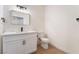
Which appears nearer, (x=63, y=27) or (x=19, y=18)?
(x=19, y=18)

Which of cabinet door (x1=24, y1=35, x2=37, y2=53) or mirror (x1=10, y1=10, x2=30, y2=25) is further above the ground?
mirror (x1=10, y1=10, x2=30, y2=25)

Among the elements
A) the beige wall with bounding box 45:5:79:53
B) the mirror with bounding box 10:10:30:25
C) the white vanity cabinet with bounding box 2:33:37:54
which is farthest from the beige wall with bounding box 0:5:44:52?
the white vanity cabinet with bounding box 2:33:37:54

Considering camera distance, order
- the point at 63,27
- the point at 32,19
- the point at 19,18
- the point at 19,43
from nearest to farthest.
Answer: the point at 19,43
the point at 19,18
the point at 63,27
the point at 32,19

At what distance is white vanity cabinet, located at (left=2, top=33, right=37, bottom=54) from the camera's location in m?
1.85

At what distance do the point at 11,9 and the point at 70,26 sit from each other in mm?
1864

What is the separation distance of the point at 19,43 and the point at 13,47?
0.19 m

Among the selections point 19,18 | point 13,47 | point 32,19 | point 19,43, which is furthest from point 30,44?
point 32,19

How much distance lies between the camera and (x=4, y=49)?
1816 millimetres

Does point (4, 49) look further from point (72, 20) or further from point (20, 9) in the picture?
point (72, 20)

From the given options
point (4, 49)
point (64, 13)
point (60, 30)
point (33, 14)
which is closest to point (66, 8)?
point (64, 13)

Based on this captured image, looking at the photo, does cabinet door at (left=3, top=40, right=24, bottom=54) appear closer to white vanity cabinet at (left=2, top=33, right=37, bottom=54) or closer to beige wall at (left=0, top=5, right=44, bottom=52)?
white vanity cabinet at (left=2, top=33, right=37, bottom=54)

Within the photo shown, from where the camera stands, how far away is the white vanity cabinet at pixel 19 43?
6.07 ft

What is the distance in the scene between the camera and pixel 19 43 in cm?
211

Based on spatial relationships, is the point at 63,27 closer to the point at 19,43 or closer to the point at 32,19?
the point at 32,19
